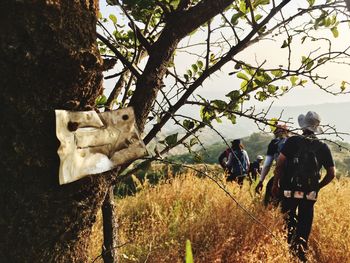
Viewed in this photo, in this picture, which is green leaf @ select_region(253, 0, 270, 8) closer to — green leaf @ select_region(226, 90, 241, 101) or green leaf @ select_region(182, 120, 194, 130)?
green leaf @ select_region(226, 90, 241, 101)

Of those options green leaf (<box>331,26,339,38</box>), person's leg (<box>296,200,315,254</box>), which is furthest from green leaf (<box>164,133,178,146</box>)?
person's leg (<box>296,200,315,254</box>)

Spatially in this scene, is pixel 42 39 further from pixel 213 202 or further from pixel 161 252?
pixel 213 202

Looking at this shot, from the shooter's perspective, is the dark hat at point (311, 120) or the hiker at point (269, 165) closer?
the dark hat at point (311, 120)

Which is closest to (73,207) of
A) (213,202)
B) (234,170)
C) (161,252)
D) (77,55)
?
(77,55)

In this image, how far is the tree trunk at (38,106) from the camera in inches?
33.5

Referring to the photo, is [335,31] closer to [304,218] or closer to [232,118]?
[232,118]

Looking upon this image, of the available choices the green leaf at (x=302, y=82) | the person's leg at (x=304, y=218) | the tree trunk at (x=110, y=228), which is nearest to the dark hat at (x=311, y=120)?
the person's leg at (x=304, y=218)

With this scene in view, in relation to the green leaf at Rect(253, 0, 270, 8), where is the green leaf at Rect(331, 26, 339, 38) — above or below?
below

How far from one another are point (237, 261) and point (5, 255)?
9.82ft

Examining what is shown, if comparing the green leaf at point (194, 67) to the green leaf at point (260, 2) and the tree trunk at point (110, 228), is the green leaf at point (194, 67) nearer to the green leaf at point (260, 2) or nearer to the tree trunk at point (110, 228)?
the green leaf at point (260, 2)

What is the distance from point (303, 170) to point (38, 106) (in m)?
3.29

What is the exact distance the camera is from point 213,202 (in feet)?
16.4

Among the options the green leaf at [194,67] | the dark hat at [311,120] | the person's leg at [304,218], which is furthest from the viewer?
the person's leg at [304,218]

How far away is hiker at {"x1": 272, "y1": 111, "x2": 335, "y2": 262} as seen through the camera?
12.5ft
